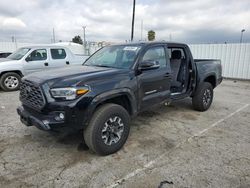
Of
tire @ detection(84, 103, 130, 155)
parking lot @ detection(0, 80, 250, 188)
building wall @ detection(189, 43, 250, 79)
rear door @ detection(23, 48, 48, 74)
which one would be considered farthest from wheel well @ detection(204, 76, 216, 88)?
building wall @ detection(189, 43, 250, 79)

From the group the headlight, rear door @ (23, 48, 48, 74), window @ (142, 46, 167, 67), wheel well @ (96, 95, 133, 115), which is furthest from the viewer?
rear door @ (23, 48, 48, 74)

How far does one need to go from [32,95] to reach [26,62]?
19.3ft

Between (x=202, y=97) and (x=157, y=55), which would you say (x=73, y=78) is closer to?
(x=157, y=55)

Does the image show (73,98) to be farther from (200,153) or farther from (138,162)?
(200,153)

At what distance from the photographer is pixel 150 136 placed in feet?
13.4

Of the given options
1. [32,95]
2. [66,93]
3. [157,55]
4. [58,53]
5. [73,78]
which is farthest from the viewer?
[58,53]

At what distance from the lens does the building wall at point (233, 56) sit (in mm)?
11977

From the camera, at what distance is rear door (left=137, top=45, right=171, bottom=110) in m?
3.79

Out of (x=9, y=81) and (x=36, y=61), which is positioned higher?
(x=36, y=61)

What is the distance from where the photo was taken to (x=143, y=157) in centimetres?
329

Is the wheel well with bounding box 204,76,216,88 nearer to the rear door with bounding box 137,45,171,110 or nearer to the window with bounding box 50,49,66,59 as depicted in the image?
the rear door with bounding box 137,45,171,110

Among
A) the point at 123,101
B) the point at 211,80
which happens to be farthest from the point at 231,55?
the point at 123,101

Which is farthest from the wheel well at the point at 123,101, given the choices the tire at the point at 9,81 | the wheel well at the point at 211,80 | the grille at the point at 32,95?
the tire at the point at 9,81

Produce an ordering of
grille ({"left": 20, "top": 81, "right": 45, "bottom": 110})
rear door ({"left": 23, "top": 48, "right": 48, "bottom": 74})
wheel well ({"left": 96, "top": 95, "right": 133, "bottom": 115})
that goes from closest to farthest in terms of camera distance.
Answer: grille ({"left": 20, "top": 81, "right": 45, "bottom": 110}), wheel well ({"left": 96, "top": 95, "right": 133, "bottom": 115}), rear door ({"left": 23, "top": 48, "right": 48, "bottom": 74})
